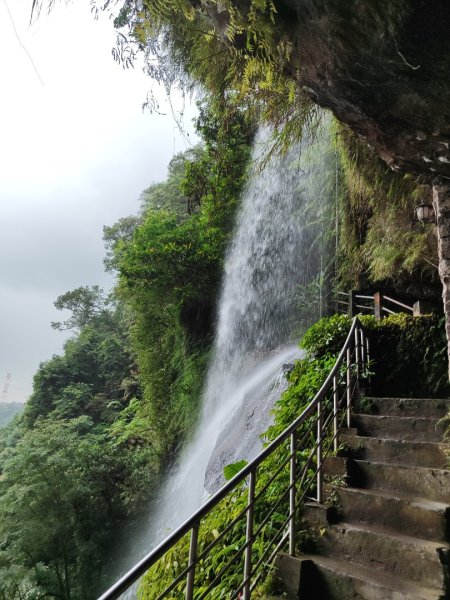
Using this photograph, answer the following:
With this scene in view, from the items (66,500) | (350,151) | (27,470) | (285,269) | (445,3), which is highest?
(285,269)

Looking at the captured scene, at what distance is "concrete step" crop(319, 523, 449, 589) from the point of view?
90.8 inches

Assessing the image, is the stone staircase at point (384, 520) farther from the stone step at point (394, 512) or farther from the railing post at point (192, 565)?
the railing post at point (192, 565)

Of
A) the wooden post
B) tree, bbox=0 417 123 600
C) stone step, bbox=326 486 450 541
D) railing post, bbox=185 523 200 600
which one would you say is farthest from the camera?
tree, bbox=0 417 123 600

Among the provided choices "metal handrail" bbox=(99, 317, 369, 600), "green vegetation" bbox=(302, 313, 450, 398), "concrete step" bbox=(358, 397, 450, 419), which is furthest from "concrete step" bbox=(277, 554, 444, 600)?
"green vegetation" bbox=(302, 313, 450, 398)

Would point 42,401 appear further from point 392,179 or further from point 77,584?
point 392,179

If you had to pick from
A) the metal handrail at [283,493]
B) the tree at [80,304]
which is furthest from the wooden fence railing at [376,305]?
the tree at [80,304]

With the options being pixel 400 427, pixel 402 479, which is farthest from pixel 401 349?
pixel 402 479

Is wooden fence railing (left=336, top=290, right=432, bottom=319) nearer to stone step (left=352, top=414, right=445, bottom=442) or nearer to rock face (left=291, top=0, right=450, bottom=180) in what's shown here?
stone step (left=352, top=414, right=445, bottom=442)

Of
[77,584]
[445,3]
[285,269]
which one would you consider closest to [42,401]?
[77,584]

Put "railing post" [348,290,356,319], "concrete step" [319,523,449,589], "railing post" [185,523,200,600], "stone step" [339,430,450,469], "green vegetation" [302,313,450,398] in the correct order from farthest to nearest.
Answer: "railing post" [348,290,356,319] → "green vegetation" [302,313,450,398] → "stone step" [339,430,450,469] → "concrete step" [319,523,449,589] → "railing post" [185,523,200,600]

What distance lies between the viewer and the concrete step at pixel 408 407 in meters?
3.63

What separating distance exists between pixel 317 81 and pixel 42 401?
1994cm

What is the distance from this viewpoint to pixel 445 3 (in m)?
2.24

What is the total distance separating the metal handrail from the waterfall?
4612 mm
